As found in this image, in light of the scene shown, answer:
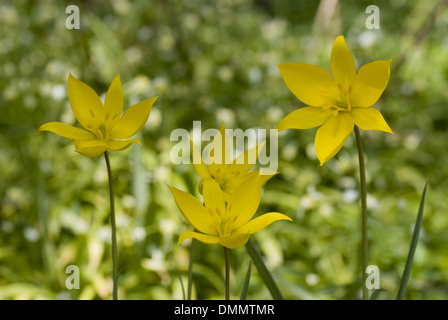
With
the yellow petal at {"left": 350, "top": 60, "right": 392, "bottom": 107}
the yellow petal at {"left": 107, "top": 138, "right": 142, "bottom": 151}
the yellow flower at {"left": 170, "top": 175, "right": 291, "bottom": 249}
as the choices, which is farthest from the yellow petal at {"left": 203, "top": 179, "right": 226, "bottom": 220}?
the yellow petal at {"left": 350, "top": 60, "right": 392, "bottom": 107}

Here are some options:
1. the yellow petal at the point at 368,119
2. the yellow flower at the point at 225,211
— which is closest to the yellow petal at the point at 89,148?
the yellow flower at the point at 225,211

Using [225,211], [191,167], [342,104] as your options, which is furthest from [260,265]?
[191,167]

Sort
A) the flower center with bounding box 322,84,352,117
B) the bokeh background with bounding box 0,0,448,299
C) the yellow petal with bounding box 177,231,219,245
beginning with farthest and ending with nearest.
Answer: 1. the bokeh background with bounding box 0,0,448,299
2. the flower center with bounding box 322,84,352,117
3. the yellow petal with bounding box 177,231,219,245

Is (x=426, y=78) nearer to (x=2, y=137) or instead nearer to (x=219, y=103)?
(x=219, y=103)

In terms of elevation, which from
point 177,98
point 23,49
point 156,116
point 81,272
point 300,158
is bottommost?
point 81,272

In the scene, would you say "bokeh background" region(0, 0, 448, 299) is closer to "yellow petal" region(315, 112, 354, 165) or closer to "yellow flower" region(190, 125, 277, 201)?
"yellow flower" region(190, 125, 277, 201)
